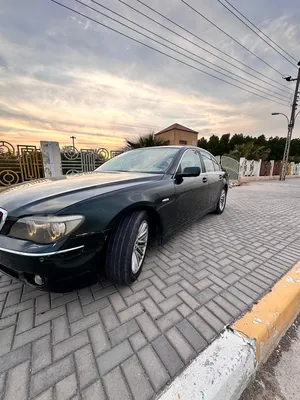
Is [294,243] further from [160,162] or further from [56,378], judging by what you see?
[56,378]

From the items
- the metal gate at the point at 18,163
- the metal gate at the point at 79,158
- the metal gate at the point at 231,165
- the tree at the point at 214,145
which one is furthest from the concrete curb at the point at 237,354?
the tree at the point at 214,145

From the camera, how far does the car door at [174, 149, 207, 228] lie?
2441mm

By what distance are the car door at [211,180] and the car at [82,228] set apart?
1348 millimetres

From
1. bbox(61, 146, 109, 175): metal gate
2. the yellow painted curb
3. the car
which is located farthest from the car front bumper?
bbox(61, 146, 109, 175): metal gate

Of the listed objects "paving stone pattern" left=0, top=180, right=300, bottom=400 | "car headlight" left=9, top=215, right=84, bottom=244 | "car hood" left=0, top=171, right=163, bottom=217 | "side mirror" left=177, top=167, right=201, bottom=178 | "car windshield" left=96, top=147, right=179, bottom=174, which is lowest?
"paving stone pattern" left=0, top=180, right=300, bottom=400

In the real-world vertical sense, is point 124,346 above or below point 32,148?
below

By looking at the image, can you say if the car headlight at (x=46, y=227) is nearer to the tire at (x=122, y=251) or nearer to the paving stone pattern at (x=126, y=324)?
the tire at (x=122, y=251)

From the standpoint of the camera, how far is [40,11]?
490cm

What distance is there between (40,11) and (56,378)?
7.85m

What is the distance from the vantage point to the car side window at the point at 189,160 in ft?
8.48

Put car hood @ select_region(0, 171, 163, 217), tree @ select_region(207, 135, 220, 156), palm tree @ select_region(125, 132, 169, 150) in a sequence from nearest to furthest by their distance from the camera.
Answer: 1. car hood @ select_region(0, 171, 163, 217)
2. palm tree @ select_region(125, 132, 169, 150)
3. tree @ select_region(207, 135, 220, 156)

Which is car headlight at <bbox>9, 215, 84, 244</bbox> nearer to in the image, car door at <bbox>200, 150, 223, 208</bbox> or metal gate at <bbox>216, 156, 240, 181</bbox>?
car door at <bbox>200, 150, 223, 208</bbox>

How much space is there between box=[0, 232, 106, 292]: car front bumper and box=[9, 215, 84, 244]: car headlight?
5cm

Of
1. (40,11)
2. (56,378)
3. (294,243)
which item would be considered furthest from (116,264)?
(40,11)
